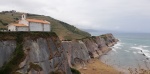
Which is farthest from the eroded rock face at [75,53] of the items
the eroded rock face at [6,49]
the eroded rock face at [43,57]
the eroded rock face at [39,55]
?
the eroded rock face at [6,49]

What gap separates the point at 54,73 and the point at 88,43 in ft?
204

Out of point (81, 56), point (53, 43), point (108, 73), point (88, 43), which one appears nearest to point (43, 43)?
point (53, 43)

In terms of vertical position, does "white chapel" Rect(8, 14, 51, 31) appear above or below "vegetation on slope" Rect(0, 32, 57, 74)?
above

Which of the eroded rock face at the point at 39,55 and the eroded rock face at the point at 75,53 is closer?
the eroded rock face at the point at 39,55

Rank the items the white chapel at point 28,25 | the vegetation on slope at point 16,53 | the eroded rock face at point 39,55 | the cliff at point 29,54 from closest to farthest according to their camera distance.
Result: the vegetation on slope at point 16,53 < the cliff at point 29,54 < the eroded rock face at point 39,55 < the white chapel at point 28,25

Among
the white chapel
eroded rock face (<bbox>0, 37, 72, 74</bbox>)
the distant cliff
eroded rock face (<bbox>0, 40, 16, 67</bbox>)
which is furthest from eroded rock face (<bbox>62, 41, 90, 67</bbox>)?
eroded rock face (<bbox>0, 40, 16, 67</bbox>)

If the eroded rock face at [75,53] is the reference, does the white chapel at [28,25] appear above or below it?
above

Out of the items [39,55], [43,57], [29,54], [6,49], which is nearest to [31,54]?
[29,54]

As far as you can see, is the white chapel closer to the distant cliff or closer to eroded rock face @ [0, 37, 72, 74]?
the distant cliff

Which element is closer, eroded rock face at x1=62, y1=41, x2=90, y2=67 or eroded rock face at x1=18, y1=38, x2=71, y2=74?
eroded rock face at x1=18, y1=38, x2=71, y2=74

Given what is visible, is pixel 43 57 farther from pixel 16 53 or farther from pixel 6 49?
pixel 6 49

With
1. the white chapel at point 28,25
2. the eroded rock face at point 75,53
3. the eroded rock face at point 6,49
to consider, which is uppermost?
the white chapel at point 28,25

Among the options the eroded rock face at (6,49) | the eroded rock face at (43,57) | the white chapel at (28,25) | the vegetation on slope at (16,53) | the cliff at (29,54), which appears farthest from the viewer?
the white chapel at (28,25)

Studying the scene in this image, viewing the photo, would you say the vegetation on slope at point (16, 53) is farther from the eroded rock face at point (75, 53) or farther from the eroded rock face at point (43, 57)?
the eroded rock face at point (75, 53)
